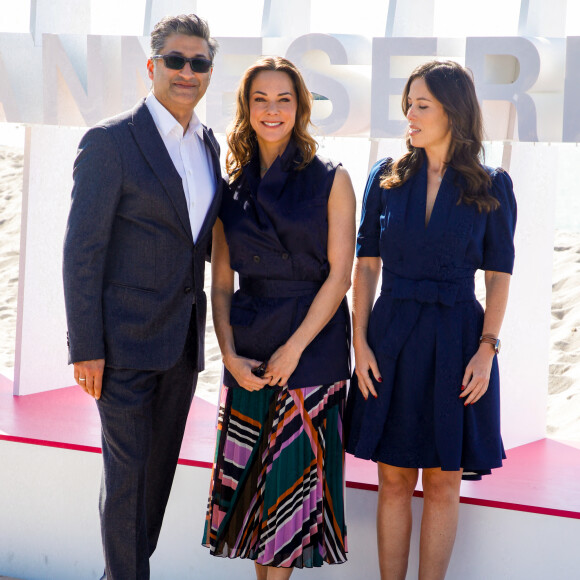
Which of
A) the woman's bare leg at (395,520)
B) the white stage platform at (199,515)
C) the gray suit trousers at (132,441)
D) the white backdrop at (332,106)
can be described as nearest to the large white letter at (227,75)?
the white backdrop at (332,106)

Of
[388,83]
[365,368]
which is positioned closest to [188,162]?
[365,368]

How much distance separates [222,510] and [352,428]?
0.55 metres

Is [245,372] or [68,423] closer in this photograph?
[245,372]

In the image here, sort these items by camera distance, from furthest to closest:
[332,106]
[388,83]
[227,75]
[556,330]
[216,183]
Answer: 1. [556,330]
2. [227,75]
3. [332,106]
4. [388,83]
5. [216,183]

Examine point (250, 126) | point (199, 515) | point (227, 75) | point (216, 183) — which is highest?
point (227, 75)

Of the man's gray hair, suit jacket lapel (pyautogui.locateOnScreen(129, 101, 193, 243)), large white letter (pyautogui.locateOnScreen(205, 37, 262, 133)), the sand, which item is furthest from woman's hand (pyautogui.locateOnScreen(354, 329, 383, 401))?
the sand

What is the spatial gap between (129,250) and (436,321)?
106cm

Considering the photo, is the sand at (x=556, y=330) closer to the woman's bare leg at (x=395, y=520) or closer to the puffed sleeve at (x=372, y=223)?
the woman's bare leg at (x=395, y=520)

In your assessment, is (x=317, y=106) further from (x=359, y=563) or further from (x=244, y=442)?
(x=359, y=563)

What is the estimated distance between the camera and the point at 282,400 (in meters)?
2.87

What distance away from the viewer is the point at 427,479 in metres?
2.90

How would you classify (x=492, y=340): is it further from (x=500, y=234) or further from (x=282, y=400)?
(x=282, y=400)

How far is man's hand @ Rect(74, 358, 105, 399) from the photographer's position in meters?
2.70

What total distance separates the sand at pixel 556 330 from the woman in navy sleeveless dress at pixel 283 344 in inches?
86.0
